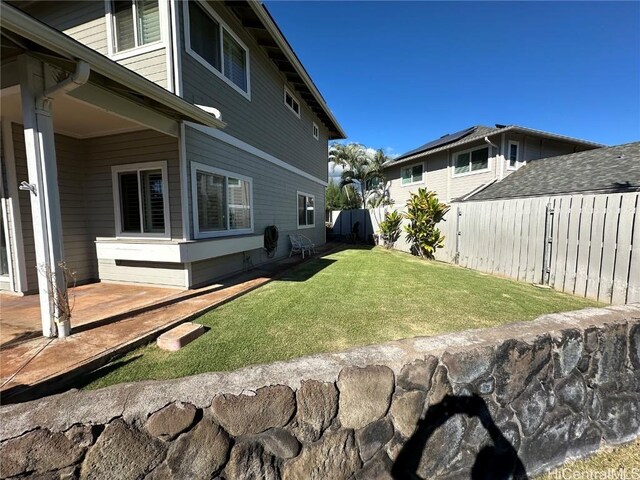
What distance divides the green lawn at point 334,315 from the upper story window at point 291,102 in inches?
254

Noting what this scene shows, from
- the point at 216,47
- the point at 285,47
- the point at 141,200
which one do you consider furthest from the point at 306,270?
the point at 285,47

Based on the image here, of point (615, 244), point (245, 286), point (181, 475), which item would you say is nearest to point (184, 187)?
point (245, 286)

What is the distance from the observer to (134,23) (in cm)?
532

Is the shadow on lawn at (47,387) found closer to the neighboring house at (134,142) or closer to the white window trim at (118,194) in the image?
the neighboring house at (134,142)

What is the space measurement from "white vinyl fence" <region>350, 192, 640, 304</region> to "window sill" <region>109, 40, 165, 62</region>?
8.29 meters

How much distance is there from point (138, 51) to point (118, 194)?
8.75ft

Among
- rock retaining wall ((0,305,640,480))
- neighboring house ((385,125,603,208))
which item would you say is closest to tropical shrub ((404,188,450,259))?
neighboring house ((385,125,603,208))

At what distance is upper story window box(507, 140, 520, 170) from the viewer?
12.3m

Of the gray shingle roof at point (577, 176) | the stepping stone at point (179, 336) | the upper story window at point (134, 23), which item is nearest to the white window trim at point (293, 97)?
the upper story window at point (134, 23)

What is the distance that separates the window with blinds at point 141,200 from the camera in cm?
534

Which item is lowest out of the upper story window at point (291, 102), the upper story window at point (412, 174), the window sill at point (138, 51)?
the upper story window at point (412, 174)

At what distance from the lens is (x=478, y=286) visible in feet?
19.6

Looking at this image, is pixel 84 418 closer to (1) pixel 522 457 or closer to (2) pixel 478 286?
(1) pixel 522 457

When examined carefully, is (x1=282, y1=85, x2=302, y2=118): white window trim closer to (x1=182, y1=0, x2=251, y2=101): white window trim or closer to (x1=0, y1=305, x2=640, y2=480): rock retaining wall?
(x1=182, y1=0, x2=251, y2=101): white window trim
